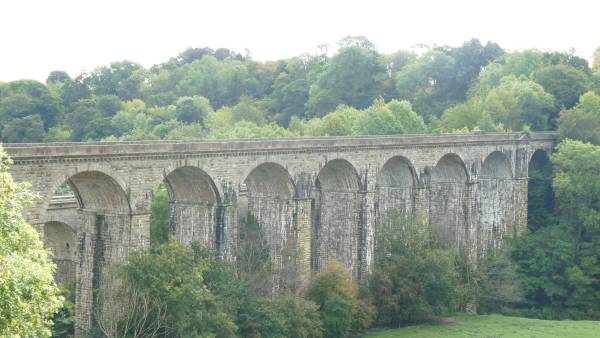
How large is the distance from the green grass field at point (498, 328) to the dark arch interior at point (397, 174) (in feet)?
23.6

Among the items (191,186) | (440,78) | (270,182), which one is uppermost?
(440,78)

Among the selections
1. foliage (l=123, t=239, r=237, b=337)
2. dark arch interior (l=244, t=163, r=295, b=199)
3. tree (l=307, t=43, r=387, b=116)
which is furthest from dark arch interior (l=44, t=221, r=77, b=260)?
tree (l=307, t=43, r=387, b=116)

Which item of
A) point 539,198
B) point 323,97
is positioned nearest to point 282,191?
point 539,198

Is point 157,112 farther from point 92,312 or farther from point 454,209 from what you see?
point 92,312

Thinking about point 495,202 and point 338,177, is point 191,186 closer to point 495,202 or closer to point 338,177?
point 338,177

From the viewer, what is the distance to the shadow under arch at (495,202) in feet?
169

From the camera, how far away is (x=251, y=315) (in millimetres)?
31719

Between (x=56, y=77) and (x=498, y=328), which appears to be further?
(x=56, y=77)

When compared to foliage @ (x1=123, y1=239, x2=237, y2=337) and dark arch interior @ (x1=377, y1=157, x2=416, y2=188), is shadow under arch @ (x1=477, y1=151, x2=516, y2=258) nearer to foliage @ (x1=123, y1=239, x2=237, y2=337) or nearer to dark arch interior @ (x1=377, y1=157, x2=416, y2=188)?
dark arch interior @ (x1=377, y1=157, x2=416, y2=188)

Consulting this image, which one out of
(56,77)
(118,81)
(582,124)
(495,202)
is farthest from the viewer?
(56,77)

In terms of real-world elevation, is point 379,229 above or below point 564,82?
below

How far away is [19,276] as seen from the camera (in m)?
16.3

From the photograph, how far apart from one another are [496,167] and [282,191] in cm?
1974

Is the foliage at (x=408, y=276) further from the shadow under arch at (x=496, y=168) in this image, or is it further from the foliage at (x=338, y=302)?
the shadow under arch at (x=496, y=168)
